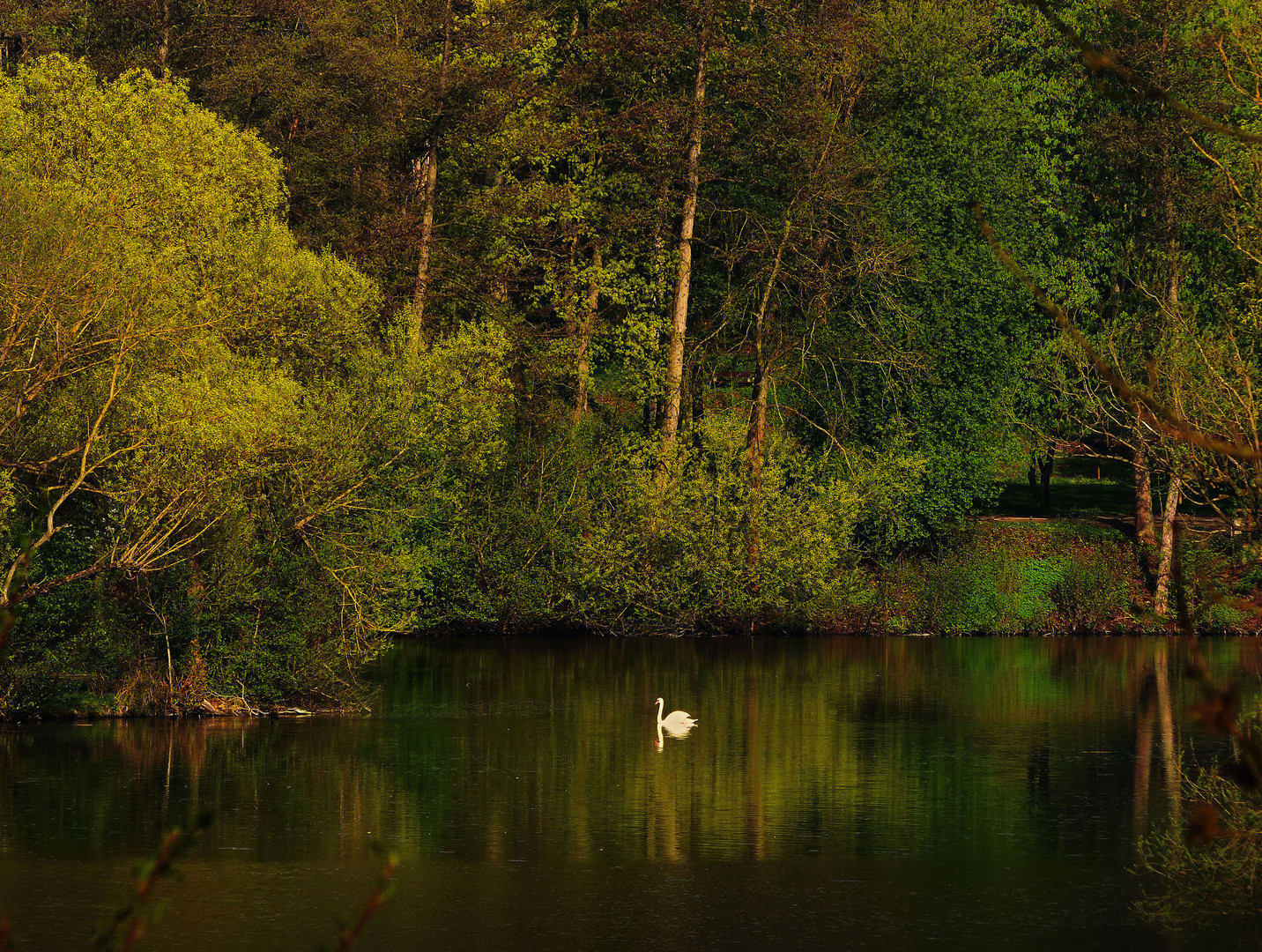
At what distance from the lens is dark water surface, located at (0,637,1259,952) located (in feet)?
62.7

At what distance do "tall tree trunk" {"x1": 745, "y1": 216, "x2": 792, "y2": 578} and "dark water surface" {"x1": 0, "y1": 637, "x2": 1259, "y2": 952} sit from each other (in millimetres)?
9842

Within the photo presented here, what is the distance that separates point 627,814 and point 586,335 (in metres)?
31.6

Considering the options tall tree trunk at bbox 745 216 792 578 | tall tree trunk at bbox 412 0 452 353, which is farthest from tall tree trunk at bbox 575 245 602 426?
tall tree trunk at bbox 745 216 792 578

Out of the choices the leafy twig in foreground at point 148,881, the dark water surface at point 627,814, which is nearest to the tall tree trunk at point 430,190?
the dark water surface at point 627,814

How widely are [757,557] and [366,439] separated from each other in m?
18.6

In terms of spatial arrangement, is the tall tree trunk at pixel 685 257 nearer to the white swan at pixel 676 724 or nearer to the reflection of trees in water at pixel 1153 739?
the reflection of trees in water at pixel 1153 739

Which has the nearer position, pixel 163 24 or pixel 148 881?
pixel 148 881

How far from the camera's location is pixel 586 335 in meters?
55.6

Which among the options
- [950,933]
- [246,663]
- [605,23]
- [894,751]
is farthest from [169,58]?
[950,933]

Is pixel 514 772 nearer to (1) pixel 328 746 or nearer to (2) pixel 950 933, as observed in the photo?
(1) pixel 328 746

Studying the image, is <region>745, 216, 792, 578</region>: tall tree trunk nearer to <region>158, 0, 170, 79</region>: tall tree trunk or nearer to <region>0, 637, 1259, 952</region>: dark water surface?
<region>0, 637, 1259, 952</region>: dark water surface

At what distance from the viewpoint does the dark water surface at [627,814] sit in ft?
62.7

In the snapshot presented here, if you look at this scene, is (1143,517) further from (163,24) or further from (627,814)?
(627,814)

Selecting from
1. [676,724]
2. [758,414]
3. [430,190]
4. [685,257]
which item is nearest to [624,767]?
[676,724]
